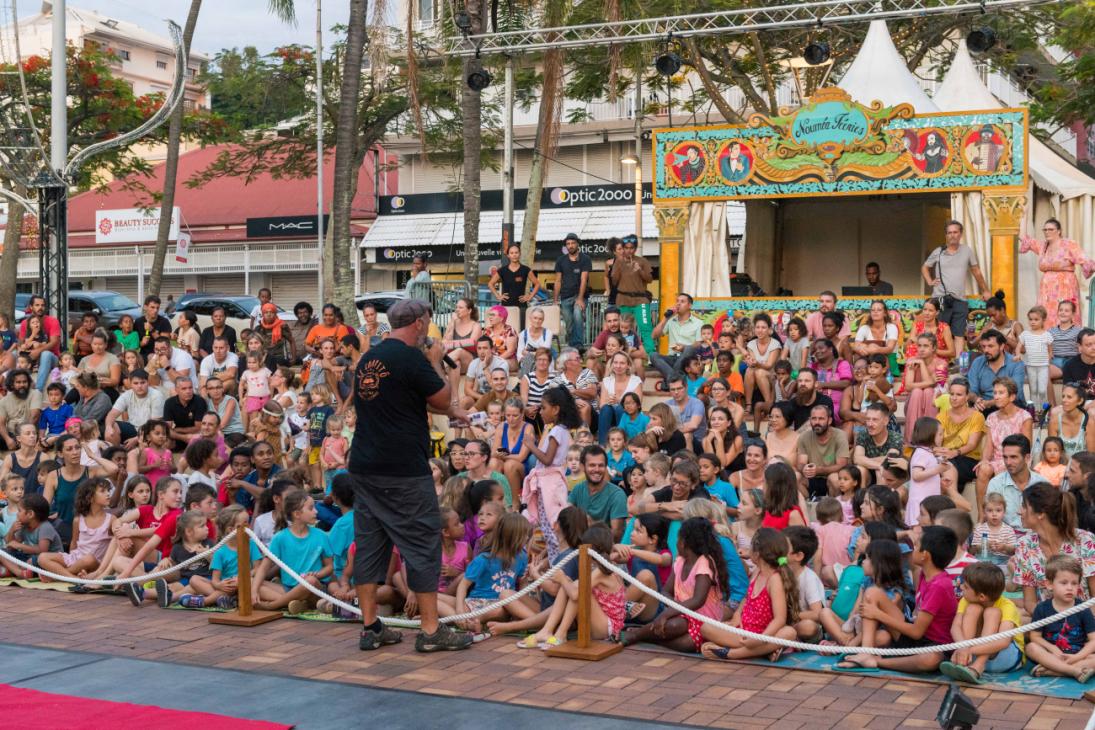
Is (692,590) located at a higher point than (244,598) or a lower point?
higher

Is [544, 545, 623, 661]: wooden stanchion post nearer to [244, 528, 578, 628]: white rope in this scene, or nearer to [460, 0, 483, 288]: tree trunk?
[244, 528, 578, 628]: white rope

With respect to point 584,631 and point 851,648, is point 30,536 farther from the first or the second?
point 851,648

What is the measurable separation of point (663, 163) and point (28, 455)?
9665mm

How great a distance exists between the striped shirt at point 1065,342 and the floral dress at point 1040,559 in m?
5.31

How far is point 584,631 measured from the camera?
7945 millimetres

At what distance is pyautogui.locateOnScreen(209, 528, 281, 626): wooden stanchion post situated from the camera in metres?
8.90

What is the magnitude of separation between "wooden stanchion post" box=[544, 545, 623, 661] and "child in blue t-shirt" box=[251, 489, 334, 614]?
83.8 inches

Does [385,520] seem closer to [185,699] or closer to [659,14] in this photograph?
[185,699]

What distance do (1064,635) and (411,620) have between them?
399cm

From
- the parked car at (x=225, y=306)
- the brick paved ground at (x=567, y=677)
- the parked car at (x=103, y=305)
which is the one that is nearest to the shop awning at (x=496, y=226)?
the parked car at (x=225, y=306)

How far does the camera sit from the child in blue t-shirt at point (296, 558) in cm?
924

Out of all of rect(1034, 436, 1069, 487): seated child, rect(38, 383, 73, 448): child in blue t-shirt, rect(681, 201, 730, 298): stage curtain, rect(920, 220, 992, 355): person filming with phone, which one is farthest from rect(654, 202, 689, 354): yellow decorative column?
rect(1034, 436, 1069, 487): seated child

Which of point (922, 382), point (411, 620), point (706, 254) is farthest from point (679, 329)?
point (411, 620)

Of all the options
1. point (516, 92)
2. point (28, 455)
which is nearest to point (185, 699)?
point (28, 455)
